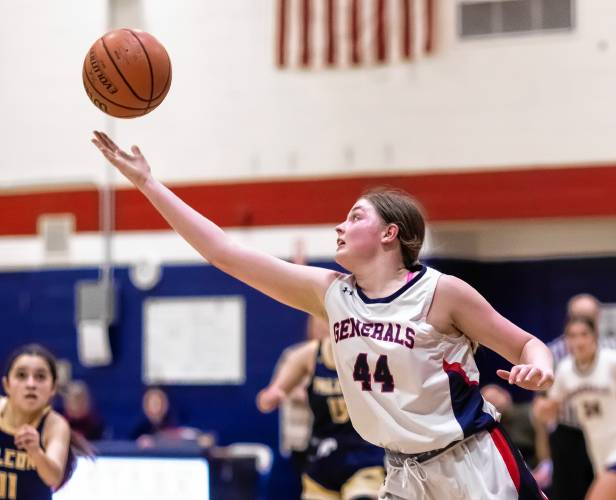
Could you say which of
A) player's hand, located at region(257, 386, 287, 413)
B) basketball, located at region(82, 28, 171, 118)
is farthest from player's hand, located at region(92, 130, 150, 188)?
player's hand, located at region(257, 386, 287, 413)

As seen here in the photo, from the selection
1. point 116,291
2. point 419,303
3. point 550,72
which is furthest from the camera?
point 116,291

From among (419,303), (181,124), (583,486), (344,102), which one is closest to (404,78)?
(344,102)

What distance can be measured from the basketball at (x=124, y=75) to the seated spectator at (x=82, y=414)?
758cm

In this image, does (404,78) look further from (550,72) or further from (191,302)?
(191,302)

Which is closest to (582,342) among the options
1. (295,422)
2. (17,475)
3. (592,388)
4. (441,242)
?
(592,388)

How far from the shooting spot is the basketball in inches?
177

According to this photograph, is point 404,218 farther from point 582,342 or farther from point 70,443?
point 582,342

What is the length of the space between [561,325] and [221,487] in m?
4.55

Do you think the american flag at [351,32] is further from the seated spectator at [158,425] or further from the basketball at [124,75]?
the basketball at [124,75]

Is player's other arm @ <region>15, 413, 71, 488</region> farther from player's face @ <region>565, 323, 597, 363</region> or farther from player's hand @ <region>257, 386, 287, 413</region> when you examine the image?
player's face @ <region>565, 323, 597, 363</region>

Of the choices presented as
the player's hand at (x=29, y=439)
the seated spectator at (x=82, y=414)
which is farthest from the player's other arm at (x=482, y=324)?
the seated spectator at (x=82, y=414)

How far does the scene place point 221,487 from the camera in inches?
347

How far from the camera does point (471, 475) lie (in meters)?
3.75

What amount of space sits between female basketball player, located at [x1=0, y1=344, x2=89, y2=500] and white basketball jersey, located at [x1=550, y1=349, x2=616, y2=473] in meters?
3.93
